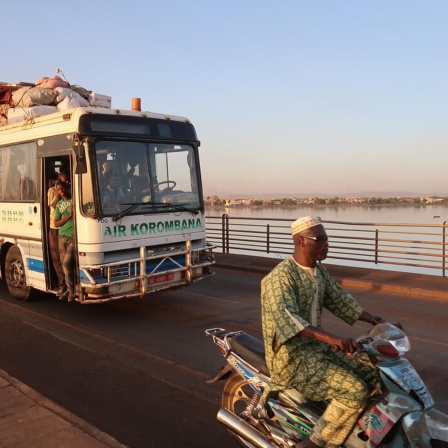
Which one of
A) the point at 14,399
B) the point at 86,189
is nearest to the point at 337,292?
the point at 14,399

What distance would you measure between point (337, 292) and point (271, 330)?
66 centimetres

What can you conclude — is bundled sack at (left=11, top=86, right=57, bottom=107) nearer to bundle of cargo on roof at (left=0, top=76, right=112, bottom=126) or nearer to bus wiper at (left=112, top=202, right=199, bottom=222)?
bundle of cargo on roof at (left=0, top=76, right=112, bottom=126)

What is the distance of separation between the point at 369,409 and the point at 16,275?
8.03 meters

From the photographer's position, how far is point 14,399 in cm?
489

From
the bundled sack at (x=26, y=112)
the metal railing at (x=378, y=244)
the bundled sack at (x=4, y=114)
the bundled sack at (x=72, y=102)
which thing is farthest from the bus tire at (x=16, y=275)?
the metal railing at (x=378, y=244)

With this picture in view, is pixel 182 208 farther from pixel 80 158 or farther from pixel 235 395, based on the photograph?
pixel 235 395

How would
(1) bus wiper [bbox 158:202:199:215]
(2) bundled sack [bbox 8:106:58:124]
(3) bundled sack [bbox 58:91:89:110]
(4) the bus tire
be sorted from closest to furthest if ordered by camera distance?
(1) bus wiper [bbox 158:202:199:215], (2) bundled sack [bbox 8:106:58:124], (4) the bus tire, (3) bundled sack [bbox 58:91:89:110]

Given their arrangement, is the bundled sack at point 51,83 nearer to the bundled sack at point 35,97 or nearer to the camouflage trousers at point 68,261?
the bundled sack at point 35,97

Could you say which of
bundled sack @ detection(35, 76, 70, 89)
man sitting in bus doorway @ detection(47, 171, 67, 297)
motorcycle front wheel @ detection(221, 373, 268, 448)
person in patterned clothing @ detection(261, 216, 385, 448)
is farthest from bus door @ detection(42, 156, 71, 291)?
person in patterned clothing @ detection(261, 216, 385, 448)

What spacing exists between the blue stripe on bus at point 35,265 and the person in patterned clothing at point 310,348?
6247mm

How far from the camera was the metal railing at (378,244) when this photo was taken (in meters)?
12.9

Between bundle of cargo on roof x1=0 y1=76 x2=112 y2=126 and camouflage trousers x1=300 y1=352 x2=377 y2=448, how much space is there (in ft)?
24.6

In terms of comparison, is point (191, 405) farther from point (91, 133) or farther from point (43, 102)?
point (43, 102)

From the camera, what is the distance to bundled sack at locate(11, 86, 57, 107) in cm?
984
